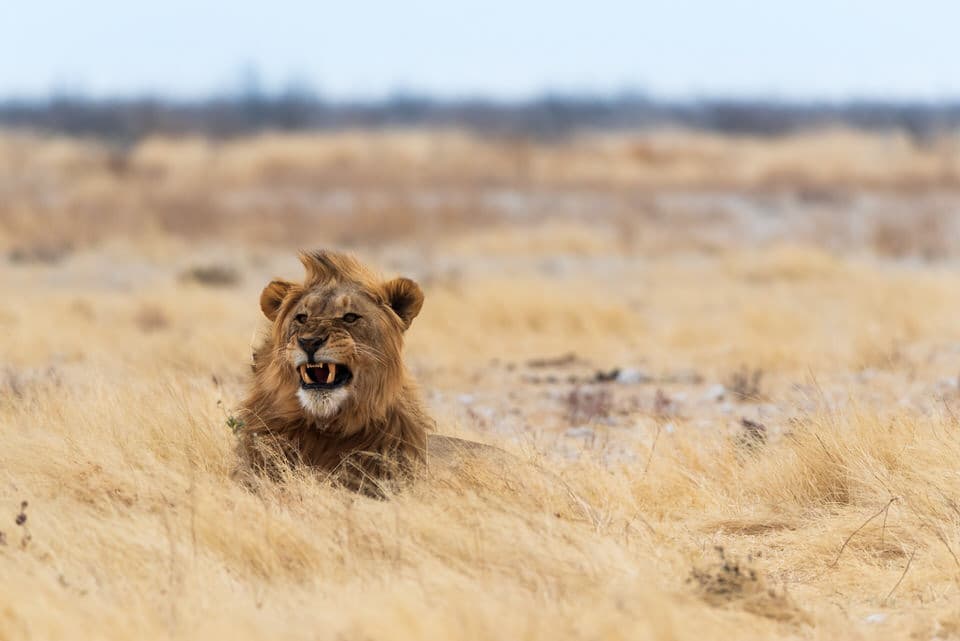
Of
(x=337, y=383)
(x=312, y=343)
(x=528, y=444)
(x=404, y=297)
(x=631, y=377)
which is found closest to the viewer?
(x=312, y=343)

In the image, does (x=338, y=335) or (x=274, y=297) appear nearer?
(x=338, y=335)

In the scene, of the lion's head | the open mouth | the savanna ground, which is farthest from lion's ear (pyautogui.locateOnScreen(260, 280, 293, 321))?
the savanna ground

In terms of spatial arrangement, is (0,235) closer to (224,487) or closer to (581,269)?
(581,269)

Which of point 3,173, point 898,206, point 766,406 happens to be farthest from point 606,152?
point 766,406

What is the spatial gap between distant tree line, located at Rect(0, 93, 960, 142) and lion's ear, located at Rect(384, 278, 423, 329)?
34.7 m

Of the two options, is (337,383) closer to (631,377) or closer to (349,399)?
(349,399)

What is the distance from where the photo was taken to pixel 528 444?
5.95 meters

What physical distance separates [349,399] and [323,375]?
Result: 0.14 meters

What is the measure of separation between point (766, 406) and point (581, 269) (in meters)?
10.0

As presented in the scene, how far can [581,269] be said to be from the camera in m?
17.9

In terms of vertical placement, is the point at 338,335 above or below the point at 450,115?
above

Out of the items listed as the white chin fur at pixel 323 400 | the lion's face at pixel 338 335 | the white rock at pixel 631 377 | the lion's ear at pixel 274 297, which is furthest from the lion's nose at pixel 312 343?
the white rock at pixel 631 377

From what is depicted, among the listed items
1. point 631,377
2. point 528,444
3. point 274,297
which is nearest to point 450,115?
point 631,377

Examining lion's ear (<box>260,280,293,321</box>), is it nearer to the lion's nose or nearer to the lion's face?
the lion's face
